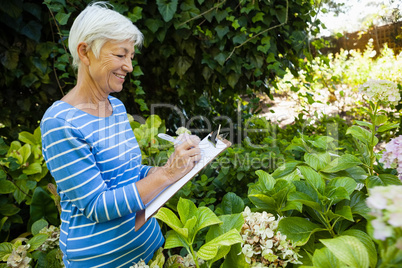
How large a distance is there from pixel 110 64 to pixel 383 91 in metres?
0.91

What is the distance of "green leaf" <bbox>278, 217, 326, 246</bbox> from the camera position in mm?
801

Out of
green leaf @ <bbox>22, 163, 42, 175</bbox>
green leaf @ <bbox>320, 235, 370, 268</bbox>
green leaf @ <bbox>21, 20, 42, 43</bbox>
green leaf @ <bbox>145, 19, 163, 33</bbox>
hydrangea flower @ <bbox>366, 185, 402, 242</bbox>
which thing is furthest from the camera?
green leaf @ <bbox>145, 19, 163, 33</bbox>

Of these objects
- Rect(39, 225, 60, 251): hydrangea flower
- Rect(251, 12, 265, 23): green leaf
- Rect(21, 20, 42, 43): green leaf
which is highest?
Rect(21, 20, 42, 43): green leaf

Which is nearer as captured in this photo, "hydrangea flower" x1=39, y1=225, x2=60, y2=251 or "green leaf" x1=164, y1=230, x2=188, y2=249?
"green leaf" x1=164, y1=230, x2=188, y2=249

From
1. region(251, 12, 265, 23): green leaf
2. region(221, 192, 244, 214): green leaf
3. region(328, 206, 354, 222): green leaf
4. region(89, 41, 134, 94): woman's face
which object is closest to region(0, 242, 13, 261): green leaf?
region(89, 41, 134, 94): woman's face

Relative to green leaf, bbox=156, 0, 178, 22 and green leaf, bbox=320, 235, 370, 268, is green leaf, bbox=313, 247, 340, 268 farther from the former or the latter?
green leaf, bbox=156, 0, 178, 22

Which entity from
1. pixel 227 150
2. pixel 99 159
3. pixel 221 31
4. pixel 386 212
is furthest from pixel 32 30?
pixel 386 212

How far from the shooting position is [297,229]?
0.83 meters

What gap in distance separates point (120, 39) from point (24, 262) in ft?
3.33

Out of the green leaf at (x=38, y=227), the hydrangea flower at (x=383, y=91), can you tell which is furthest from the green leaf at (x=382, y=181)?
the green leaf at (x=38, y=227)

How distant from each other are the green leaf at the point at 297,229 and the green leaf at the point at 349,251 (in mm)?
178

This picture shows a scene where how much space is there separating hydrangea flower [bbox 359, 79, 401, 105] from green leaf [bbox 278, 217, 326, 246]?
0.53 metres

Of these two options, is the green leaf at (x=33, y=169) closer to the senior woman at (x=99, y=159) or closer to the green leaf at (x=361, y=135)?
the senior woman at (x=99, y=159)

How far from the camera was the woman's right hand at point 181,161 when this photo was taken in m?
0.89
